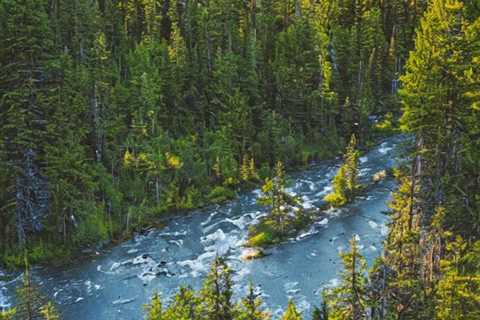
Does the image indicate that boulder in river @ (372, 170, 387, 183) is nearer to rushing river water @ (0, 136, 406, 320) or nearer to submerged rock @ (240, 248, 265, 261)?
rushing river water @ (0, 136, 406, 320)

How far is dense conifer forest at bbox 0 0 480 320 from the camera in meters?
30.5

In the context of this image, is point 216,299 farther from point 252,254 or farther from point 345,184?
point 345,184

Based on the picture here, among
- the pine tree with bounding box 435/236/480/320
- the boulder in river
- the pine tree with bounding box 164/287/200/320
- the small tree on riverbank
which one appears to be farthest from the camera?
the boulder in river

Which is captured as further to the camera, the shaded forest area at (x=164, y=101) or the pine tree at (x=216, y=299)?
the shaded forest area at (x=164, y=101)

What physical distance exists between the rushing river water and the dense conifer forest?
7.12 ft

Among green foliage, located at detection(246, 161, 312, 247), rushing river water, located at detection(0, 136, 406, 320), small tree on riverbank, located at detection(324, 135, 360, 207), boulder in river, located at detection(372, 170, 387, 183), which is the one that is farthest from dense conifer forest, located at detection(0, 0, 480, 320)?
boulder in river, located at detection(372, 170, 387, 183)

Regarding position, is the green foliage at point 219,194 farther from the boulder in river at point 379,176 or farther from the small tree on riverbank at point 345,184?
the boulder in river at point 379,176

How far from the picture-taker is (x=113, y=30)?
77.4m

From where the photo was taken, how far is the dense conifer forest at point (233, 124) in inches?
1202

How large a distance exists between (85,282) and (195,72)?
36.5m

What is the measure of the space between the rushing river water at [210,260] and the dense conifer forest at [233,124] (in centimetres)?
217

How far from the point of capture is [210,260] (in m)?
47.8

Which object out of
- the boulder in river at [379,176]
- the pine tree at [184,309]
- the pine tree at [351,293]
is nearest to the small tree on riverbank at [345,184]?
the boulder in river at [379,176]

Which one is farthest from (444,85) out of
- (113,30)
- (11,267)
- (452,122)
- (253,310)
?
(113,30)
